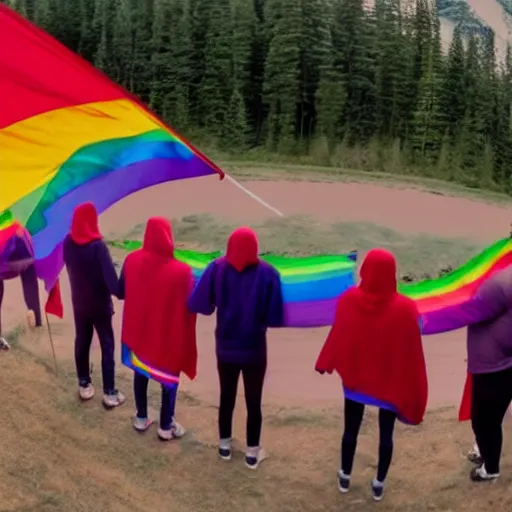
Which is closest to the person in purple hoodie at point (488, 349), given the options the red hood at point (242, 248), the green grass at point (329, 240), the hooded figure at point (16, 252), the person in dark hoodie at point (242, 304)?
the person in dark hoodie at point (242, 304)

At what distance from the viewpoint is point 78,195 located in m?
4.02

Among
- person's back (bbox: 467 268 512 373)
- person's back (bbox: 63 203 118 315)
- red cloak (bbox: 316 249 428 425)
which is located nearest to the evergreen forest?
person's back (bbox: 467 268 512 373)

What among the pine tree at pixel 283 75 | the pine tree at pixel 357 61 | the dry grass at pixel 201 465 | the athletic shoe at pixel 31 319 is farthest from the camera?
the pine tree at pixel 283 75

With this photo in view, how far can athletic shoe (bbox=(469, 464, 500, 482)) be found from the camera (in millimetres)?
3424

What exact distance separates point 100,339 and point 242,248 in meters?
1.17

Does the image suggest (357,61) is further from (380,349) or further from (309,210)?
(380,349)

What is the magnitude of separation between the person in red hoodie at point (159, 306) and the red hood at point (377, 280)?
87 cm

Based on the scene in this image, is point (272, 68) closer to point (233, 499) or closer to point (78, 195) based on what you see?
point (78, 195)

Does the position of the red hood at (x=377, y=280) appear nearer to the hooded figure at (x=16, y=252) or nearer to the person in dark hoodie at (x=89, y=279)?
the person in dark hoodie at (x=89, y=279)

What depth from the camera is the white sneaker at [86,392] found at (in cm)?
413

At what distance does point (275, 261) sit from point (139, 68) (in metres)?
7.96

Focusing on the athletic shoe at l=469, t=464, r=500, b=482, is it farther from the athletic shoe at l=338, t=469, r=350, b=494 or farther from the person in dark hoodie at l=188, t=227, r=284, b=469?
the person in dark hoodie at l=188, t=227, r=284, b=469

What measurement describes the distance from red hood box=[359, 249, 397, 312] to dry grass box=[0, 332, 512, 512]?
1.02 metres

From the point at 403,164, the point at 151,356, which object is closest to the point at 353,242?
the point at 403,164
